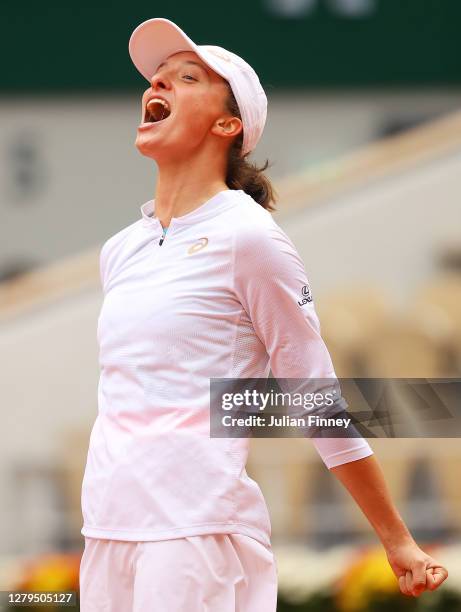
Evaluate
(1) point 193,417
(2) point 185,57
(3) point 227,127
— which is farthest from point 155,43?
(1) point 193,417

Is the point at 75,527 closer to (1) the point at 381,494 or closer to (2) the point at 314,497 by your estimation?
(2) the point at 314,497

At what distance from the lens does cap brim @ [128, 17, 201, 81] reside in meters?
1.78

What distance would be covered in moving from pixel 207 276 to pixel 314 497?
153 inches

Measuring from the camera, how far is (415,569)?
5.36 ft

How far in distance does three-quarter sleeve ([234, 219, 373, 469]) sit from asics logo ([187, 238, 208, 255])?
0.05 meters

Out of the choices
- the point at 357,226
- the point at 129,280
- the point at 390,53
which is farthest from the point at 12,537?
the point at 390,53

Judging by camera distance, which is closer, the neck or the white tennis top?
the white tennis top

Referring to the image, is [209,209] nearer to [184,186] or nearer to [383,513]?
[184,186]

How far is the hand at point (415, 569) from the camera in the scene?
63.8 inches

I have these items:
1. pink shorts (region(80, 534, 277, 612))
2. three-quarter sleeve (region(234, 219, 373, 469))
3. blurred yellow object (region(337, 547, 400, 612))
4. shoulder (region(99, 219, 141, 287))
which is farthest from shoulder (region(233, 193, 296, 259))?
blurred yellow object (region(337, 547, 400, 612))

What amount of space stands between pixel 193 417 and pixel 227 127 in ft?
1.50

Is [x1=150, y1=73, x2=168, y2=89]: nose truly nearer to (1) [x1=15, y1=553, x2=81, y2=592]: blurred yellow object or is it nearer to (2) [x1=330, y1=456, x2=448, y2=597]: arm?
(2) [x1=330, y1=456, x2=448, y2=597]: arm

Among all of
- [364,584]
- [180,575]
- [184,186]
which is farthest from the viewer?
[364,584]

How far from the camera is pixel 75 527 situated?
536 centimetres
